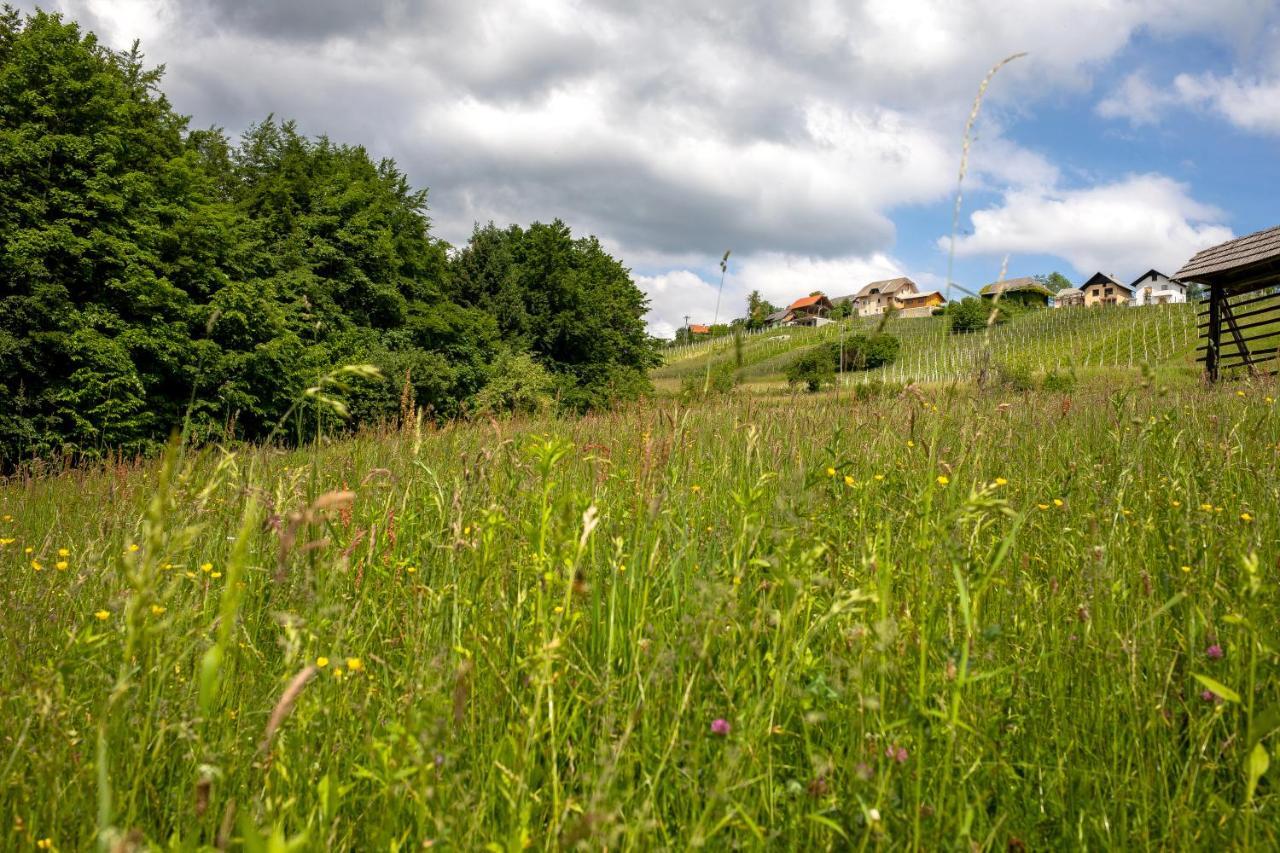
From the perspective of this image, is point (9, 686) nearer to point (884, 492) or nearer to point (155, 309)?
point (884, 492)

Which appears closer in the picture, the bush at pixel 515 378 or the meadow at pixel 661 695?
the meadow at pixel 661 695

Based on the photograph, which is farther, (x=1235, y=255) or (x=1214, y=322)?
(x=1214, y=322)

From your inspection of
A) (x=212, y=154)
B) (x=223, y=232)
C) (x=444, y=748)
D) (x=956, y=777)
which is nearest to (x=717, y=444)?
(x=956, y=777)

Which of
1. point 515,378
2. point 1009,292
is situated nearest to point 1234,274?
point 1009,292

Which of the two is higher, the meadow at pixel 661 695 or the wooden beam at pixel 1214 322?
the wooden beam at pixel 1214 322

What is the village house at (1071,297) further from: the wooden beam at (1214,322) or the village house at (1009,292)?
the village house at (1009,292)

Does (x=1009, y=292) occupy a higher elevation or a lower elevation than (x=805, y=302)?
lower

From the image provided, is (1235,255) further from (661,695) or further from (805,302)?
(805,302)

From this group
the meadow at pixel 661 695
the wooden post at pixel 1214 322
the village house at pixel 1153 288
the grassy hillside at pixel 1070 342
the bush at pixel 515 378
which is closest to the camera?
the meadow at pixel 661 695

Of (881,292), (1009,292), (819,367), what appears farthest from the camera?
(881,292)

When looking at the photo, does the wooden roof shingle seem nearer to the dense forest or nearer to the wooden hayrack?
the wooden hayrack

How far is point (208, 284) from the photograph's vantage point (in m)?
22.9

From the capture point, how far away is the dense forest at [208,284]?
17.6 meters

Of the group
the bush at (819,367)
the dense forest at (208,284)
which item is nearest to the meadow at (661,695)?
the bush at (819,367)
